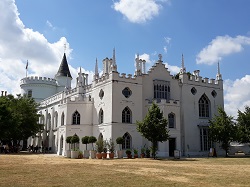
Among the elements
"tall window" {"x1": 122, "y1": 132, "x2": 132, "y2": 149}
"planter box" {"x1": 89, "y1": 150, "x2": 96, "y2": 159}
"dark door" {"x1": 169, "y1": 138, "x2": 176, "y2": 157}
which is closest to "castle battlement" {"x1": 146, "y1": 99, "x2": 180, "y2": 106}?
"dark door" {"x1": 169, "y1": 138, "x2": 176, "y2": 157}

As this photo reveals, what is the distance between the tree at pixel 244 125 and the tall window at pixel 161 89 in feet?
34.9

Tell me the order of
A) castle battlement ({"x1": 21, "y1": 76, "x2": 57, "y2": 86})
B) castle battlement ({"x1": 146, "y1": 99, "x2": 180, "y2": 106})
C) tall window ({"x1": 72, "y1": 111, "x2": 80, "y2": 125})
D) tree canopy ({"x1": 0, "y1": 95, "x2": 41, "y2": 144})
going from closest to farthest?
1. castle battlement ({"x1": 146, "y1": 99, "x2": 180, "y2": 106})
2. tall window ({"x1": 72, "y1": 111, "x2": 80, "y2": 125})
3. tree canopy ({"x1": 0, "y1": 95, "x2": 41, "y2": 144})
4. castle battlement ({"x1": 21, "y1": 76, "x2": 57, "y2": 86})

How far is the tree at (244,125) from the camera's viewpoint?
40278mm

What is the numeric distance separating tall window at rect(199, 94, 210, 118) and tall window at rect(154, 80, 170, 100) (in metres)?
6.26

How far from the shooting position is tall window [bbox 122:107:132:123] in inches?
1511

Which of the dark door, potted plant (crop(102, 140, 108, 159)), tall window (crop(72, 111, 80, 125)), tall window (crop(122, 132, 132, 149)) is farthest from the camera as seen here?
tall window (crop(72, 111, 80, 125))

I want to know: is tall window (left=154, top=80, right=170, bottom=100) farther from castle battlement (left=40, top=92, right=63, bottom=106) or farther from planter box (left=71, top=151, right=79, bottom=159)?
castle battlement (left=40, top=92, right=63, bottom=106)

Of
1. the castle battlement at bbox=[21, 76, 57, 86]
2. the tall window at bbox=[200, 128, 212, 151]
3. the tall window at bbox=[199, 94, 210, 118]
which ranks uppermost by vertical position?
the castle battlement at bbox=[21, 76, 57, 86]

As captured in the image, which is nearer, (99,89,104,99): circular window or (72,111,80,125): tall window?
(99,89,104,99): circular window

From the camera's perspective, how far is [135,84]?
39625 millimetres

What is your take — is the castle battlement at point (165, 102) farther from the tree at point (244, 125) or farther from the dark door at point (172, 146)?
the tree at point (244, 125)

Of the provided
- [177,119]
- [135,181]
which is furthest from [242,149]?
[135,181]

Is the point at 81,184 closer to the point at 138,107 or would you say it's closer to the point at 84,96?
the point at 138,107

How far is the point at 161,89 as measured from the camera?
41875 mm
